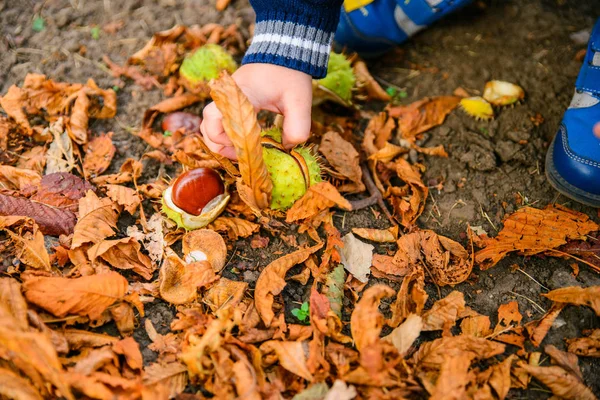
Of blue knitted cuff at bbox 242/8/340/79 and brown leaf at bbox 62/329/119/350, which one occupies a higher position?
blue knitted cuff at bbox 242/8/340/79

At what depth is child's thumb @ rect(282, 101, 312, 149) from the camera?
1427 mm

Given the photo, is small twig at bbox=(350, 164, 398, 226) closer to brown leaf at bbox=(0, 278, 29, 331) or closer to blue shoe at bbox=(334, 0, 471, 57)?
blue shoe at bbox=(334, 0, 471, 57)

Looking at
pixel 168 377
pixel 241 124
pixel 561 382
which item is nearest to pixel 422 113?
pixel 241 124

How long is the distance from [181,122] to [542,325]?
142cm

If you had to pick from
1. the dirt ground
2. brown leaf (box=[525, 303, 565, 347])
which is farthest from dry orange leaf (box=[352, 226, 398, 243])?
brown leaf (box=[525, 303, 565, 347])

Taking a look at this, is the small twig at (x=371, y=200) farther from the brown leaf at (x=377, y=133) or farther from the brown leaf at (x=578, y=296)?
the brown leaf at (x=578, y=296)

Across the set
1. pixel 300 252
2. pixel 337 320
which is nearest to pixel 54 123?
pixel 300 252

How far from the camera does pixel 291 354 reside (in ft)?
4.14

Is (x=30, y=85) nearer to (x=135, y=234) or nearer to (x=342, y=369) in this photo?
(x=135, y=234)

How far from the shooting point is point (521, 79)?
2016 millimetres

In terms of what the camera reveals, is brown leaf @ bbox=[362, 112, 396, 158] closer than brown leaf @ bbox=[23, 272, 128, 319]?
No

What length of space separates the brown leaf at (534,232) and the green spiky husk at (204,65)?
119cm

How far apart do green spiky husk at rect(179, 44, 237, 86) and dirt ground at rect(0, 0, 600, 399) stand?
0.58 ft

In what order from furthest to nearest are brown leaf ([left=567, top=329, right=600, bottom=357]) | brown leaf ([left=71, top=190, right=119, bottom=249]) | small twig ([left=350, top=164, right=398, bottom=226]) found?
small twig ([left=350, top=164, right=398, bottom=226]) → brown leaf ([left=71, top=190, right=119, bottom=249]) → brown leaf ([left=567, top=329, right=600, bottom=357])
